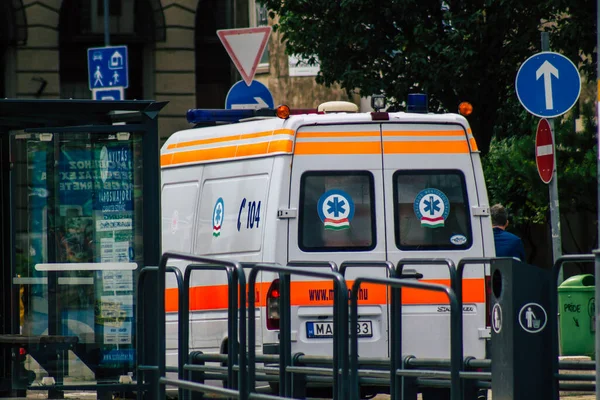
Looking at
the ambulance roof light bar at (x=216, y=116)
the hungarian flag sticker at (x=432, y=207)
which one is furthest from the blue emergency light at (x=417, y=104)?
the ambulance roof light bar at (x=216, y=116)

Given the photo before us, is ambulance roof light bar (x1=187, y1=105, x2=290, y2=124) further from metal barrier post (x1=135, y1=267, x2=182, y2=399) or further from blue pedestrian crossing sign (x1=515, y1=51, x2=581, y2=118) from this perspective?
metal barrier post (x1=135, y1=267, x2=182, y2=399)

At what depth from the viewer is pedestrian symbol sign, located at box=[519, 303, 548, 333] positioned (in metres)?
7.47

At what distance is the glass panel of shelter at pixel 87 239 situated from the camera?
1000 cm

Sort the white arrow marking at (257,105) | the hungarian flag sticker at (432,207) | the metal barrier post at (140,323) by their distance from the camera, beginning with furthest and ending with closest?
the white arrow marking at (257,105) < the hungarian flag sticker at (432,207) < the metal barrier post at (140,323)

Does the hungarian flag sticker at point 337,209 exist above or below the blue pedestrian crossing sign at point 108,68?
below

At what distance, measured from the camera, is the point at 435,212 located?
11.2 metres

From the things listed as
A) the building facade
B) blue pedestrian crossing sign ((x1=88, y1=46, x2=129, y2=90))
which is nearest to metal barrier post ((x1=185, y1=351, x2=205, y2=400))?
blue pedestrian crossing sign ((x1=88, y1=46, x2=129, y2=90))

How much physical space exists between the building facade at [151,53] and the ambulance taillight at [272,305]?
19.1 meters

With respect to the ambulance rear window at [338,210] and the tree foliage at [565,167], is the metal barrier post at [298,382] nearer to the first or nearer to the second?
the ambulance rear window at [338,210]

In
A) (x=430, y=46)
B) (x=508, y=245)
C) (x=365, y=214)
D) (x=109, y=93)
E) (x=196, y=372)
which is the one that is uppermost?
(x=430, y=46)

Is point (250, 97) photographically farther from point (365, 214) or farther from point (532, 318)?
point (532, 318)

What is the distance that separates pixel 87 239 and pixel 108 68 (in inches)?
362

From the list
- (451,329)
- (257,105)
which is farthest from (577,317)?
(451,329)

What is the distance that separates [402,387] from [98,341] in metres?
2.19
